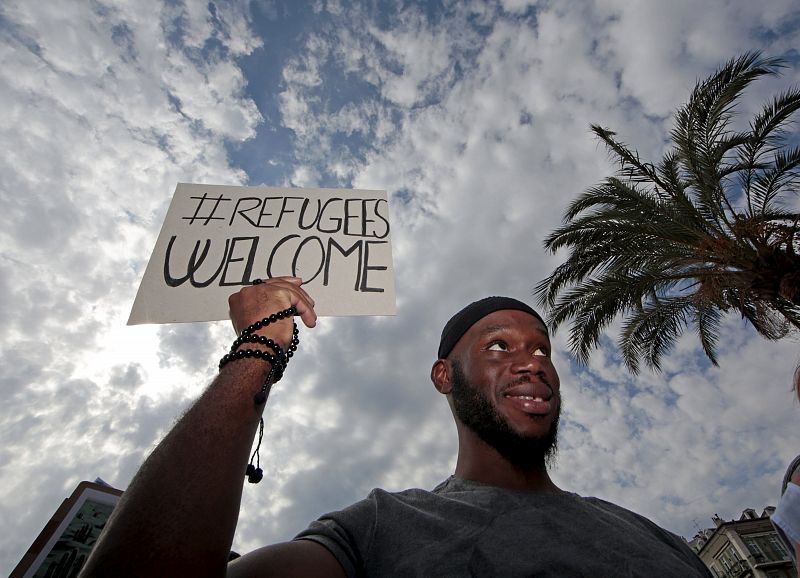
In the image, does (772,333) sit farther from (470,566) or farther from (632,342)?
(470,566)

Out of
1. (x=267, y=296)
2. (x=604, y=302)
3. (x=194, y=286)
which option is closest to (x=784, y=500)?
(x=267, y=296)

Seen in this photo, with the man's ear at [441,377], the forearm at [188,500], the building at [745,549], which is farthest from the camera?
the building at [745,549]

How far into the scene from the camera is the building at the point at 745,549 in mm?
38594

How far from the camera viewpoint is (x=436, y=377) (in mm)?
2654

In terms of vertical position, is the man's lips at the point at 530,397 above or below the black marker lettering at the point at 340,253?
below

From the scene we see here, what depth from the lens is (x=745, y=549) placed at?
39.7 m

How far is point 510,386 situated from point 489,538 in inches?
30.6

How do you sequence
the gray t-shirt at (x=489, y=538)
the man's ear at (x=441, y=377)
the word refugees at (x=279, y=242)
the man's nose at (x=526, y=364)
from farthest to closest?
the man's ear at (x=441, y=377), the man's nose at (x=526, y=364), the word refugees at (x=279, y=242), the gray t-shirt at (x=489, y=538)

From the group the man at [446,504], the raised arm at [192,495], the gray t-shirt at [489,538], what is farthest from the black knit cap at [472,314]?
Result: the raised arm at [192,495]

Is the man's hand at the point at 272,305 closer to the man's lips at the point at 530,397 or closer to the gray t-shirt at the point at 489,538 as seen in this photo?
the gray t-shirt at the point at 489,538

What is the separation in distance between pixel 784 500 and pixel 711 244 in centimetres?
523

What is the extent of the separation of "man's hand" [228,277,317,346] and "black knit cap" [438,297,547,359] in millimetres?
1212

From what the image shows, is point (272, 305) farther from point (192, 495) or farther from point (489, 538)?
point (489, 538)

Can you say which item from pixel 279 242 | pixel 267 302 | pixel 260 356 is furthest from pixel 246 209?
pixel 260 356
